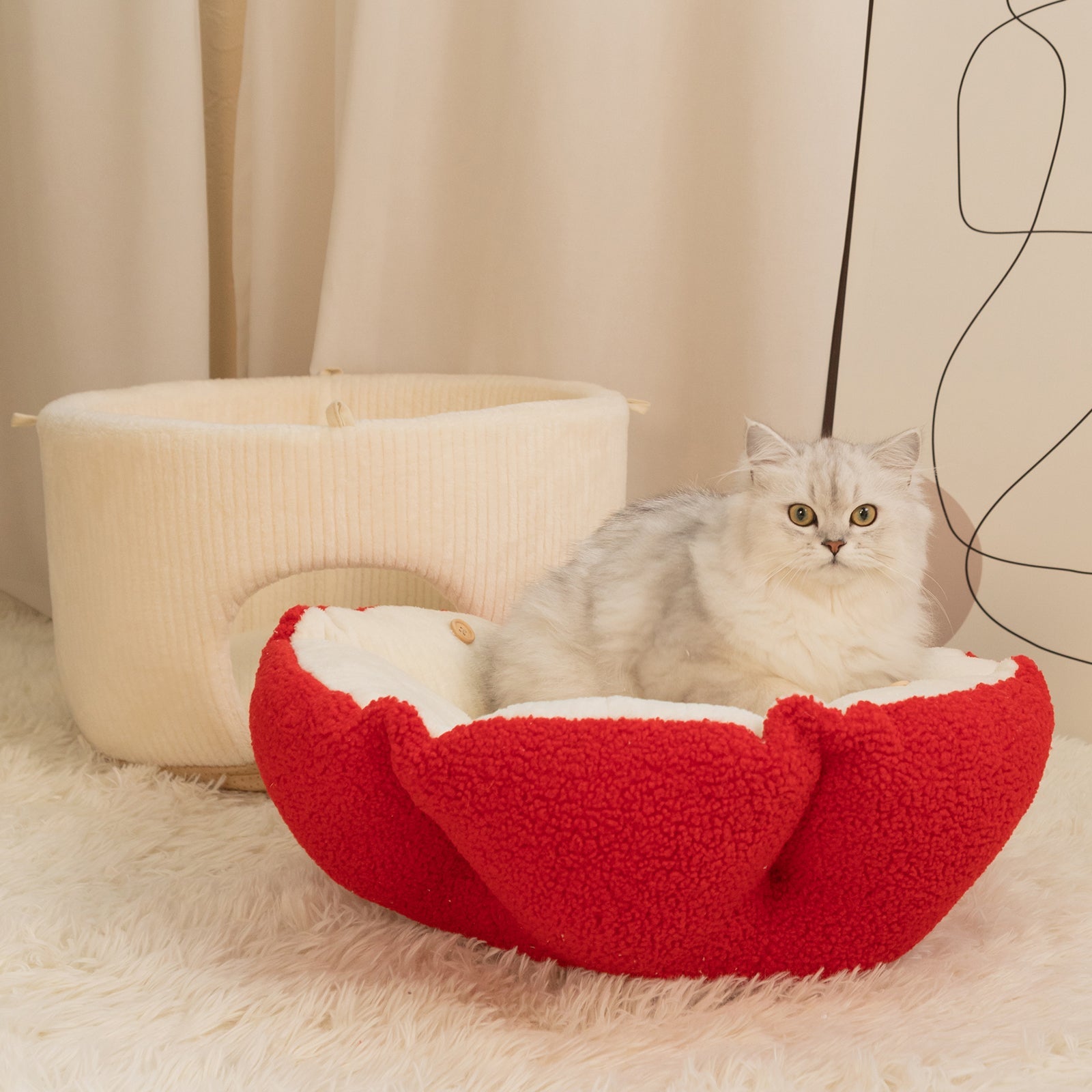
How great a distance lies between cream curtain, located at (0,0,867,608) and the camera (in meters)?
1.73

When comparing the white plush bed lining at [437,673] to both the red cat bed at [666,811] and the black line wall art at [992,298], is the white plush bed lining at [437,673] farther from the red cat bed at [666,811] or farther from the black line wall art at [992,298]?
the black line wall art at [992,298]

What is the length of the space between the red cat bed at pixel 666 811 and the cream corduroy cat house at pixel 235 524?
37 cm

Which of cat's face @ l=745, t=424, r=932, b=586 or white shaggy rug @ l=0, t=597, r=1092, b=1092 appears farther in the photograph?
cat's face @ l=745, t=424, r=932, b=586

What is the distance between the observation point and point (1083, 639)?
1490 millimetres

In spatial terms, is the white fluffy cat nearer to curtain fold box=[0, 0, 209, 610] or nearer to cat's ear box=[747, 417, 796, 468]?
cat's ear box=[747, 417, 796, 468]

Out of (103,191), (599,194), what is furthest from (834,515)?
(103,191)

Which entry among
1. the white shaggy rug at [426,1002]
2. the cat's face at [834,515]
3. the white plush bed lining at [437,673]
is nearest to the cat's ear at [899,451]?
the cat's face at [834,515]

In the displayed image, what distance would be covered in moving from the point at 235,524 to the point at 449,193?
992 millimetres

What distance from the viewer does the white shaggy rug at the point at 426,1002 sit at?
80cm

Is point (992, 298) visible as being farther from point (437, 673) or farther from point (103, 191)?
point (103, 191)

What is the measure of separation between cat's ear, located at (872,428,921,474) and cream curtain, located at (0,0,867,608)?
0.68 m

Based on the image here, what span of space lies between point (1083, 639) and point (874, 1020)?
2.75 ft

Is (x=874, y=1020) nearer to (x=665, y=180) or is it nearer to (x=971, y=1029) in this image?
(x=971, y=1029)

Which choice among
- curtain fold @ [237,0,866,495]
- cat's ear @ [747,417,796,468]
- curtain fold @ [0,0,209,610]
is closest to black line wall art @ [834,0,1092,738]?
curtain fold @ [237,0,866,495]
